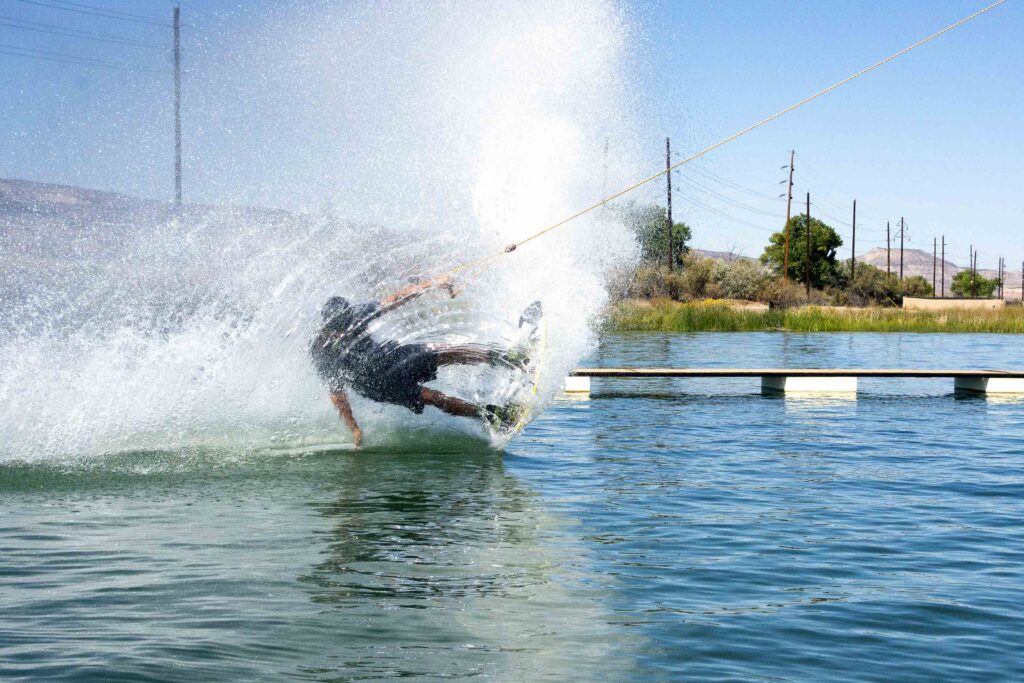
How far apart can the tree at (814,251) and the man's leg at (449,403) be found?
75.0 metres

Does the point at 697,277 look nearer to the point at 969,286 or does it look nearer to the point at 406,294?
the point at 406,294

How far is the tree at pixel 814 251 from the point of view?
85312mm

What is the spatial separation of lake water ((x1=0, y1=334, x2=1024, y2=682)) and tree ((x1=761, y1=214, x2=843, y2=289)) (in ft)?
243

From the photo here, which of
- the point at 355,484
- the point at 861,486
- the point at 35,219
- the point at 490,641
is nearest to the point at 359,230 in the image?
the point at 355,484

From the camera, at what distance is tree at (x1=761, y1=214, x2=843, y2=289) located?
85312 millimetres

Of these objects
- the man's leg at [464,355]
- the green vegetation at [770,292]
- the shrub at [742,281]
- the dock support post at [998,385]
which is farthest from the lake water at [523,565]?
the shrub at [742,281]

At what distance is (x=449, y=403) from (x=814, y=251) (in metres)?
79.9

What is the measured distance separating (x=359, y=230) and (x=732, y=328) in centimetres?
3411

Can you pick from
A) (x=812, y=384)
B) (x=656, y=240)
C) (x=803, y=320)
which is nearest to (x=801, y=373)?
(x=812, y=384)

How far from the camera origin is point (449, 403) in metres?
11.6

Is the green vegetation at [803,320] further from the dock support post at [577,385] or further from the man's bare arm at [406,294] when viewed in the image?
the man's bare arm at [406,294]

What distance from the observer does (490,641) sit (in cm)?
563

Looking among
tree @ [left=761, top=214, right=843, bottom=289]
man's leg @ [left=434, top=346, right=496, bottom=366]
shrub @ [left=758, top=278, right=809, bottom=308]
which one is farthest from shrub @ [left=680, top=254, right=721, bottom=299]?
man's leg @ [left=434, top=346, right=496, bottom=366]

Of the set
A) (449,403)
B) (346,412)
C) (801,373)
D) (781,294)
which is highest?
(781,294)
